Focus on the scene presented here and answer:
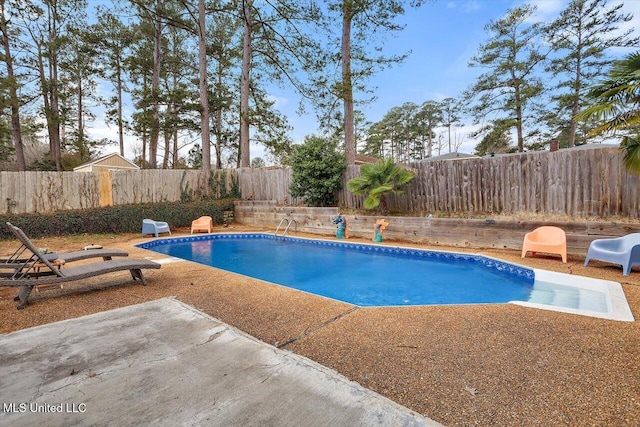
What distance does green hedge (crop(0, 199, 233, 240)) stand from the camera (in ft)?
28.1

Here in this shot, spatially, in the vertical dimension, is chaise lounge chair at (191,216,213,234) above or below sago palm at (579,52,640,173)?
below

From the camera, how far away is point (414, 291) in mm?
5254

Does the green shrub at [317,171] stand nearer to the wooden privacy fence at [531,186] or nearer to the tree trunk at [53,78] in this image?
the wooden privacy fence at [531,186]

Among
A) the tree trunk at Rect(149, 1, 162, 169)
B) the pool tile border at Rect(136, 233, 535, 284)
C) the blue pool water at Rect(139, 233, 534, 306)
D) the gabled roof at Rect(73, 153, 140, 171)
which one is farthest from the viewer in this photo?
the gabled roof at Rect(73, 153, 140, 171)

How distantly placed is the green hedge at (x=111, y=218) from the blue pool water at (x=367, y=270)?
1.79 metres

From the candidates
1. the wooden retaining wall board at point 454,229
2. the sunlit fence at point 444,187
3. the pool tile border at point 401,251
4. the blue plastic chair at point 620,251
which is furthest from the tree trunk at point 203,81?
the blue plastic chair at point 620,251

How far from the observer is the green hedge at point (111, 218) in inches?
338

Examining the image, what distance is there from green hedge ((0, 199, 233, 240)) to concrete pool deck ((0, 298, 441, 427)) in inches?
312

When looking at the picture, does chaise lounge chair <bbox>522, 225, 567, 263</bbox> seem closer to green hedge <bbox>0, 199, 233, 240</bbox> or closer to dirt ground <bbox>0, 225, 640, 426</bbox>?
dirt ground <bbox>0, 225, 640, 426</bbox>

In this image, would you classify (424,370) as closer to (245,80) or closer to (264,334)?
(264,334)

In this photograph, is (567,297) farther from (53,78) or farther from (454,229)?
(53,78)

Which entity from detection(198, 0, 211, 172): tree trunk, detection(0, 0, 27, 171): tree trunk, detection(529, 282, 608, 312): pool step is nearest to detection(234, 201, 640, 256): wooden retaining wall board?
detection(529, 282, 608, 312): pool step

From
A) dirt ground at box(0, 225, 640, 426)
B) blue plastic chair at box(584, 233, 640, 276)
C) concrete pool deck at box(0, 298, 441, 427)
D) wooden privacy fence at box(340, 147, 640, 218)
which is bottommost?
dirt ground at box(0, 225, 640, 426)

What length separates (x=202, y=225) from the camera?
35.1 feet
